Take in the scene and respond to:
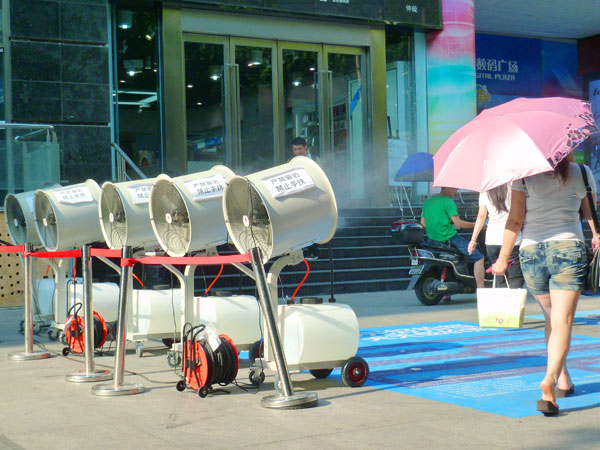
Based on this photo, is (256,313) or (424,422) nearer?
(424,422)

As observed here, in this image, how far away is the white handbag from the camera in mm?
7109

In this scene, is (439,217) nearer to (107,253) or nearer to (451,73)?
(107,253)

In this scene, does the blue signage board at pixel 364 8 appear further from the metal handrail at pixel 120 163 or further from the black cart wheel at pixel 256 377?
the black cart wheel at pixel 256 377

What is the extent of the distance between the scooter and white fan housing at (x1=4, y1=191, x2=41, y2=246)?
17.0ft

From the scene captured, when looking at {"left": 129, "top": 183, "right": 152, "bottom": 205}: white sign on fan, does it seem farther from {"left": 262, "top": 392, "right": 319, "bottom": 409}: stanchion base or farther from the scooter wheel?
{"left": 262, "top": 392, "right": 319, "bottom": 409}: stanchion base

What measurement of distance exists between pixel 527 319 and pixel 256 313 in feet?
14.9

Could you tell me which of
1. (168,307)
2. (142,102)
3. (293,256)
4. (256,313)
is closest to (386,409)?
(293,256)

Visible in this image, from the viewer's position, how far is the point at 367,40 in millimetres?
19234

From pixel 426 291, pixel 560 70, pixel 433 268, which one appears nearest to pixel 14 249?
pixel 426 291

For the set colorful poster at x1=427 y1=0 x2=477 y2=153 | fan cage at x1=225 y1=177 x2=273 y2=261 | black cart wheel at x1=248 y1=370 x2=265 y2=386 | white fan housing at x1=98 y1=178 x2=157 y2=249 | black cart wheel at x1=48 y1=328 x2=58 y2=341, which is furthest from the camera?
colorful poster at x1=427 y1=0 x2=477 y2=153

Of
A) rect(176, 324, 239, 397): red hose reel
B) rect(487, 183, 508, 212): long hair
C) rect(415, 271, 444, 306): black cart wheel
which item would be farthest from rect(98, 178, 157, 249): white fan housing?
rect(415, 271, 444, 306): black cart wheel

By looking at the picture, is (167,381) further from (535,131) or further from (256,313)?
(535,131)

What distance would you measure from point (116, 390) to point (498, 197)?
3.24m

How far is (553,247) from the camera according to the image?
5137 mm
